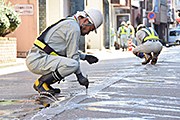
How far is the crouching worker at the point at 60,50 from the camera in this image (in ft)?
20.4

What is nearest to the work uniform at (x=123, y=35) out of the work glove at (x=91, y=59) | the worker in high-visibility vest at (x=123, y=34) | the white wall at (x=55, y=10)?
the worker in high-visibility vest at (x=123, y=34)

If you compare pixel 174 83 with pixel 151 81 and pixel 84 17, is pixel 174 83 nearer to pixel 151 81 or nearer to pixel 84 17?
pixel 151 81

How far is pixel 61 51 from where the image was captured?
642 cm

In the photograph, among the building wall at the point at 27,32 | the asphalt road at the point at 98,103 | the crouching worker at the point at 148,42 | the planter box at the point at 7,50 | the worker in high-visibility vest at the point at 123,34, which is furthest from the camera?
the worker in high-visibility vest at the point at 123,34

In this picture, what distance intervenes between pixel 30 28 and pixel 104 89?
1230 cm

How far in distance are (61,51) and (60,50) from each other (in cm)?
3

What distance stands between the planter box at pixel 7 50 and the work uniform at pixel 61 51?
840 cm

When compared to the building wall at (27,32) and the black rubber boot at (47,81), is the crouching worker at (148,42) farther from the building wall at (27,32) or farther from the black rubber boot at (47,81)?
the black rubber boot at (47,81)

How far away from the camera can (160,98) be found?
6320mm

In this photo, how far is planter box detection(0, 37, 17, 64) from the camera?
14594 mm

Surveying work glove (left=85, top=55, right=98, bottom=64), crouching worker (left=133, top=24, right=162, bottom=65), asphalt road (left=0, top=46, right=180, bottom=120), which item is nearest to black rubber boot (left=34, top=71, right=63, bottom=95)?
asphalt road (left=0, top=46, right=180, bottom=120)

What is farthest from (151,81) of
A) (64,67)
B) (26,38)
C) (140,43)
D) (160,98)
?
(26,38)

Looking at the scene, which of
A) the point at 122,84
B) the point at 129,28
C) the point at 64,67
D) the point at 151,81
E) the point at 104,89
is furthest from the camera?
the point at 129,28

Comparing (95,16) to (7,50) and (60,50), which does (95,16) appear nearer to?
(60,50)
